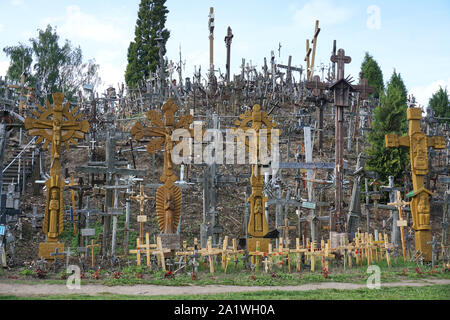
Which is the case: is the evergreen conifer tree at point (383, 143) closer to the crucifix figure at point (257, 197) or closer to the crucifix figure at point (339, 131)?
the crucifix figure at point (339, 131)

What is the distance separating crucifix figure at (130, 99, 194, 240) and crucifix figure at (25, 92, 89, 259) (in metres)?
2.11

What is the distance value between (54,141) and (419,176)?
11329 millimetres

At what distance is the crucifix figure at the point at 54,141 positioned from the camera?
564 inches

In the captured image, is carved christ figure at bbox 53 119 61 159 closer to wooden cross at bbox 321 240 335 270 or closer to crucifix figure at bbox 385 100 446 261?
wooden cross at bbox 321 240 335 270

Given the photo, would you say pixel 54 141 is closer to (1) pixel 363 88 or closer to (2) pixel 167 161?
(2) pixel 167 161

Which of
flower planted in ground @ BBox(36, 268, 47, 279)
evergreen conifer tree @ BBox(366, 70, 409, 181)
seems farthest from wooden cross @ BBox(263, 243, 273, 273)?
evergreen conifer tree @ BBox(366, 70, 409, 181)

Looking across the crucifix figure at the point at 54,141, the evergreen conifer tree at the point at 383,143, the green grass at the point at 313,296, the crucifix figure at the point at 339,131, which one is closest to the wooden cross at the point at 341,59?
the crucifix figure at the point at 339,131

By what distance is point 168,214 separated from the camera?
1421 cm

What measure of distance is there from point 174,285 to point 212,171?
18.5ft

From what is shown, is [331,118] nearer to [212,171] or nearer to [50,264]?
[212,171]

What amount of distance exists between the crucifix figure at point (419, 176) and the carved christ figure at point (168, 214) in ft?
23.0

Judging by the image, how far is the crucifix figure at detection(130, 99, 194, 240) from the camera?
14234mm

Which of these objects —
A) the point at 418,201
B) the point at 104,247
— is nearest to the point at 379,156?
the point at 418,201

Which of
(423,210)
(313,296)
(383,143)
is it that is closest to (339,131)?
(423,210)
